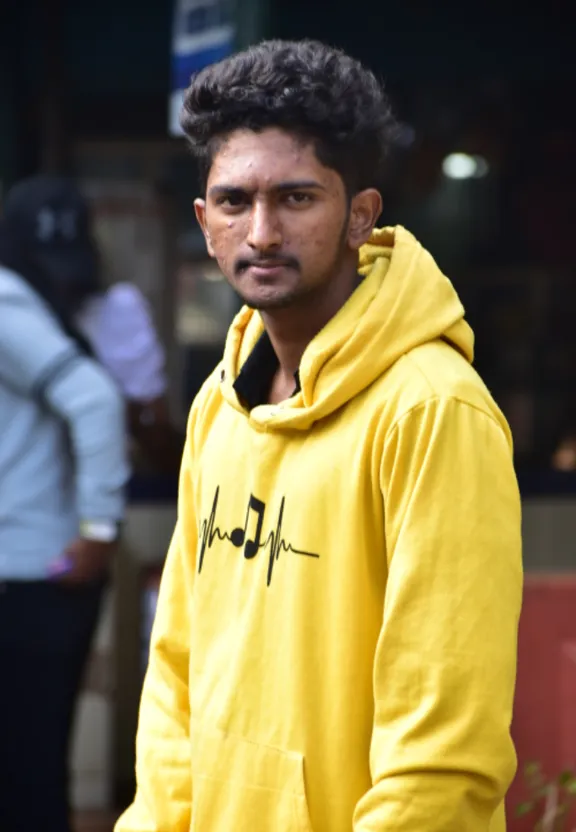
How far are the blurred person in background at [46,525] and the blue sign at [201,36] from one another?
97cm

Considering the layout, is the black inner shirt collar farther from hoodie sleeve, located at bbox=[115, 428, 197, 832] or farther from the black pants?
the black pants

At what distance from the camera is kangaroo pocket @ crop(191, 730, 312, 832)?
6.49 feet

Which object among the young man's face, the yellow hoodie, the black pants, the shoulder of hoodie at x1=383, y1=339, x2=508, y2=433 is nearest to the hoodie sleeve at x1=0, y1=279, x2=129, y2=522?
the black pants

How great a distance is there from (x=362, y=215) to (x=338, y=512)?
40cm

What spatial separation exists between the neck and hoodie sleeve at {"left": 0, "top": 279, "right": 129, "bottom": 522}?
1775 millimetres

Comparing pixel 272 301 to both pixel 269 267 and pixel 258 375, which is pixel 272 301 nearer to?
pixel 269 267

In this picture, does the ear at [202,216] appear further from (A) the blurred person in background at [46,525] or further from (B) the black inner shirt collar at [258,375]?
(A) the blurred person in background at [46,525]

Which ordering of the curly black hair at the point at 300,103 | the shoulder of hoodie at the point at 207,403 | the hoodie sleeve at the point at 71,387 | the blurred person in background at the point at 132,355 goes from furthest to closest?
1. the blurred person in background at the point at 132,355
2. the hoodie sleeve at the point at 71,387
3. the shoulder of hoodie at the point at 207,403
4. the curly black hair at the point at 300,103

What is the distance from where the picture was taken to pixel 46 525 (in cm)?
390

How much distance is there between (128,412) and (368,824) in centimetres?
328

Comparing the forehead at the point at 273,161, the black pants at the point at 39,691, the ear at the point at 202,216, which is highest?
the forehead at the point at 273,161

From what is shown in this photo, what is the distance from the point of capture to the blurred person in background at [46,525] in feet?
12.6

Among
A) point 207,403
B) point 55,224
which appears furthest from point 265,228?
point 55,224

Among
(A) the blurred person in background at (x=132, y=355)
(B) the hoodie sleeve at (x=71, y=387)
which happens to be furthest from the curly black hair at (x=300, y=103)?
(A) the blurred person in background at (x=132, y=355)
